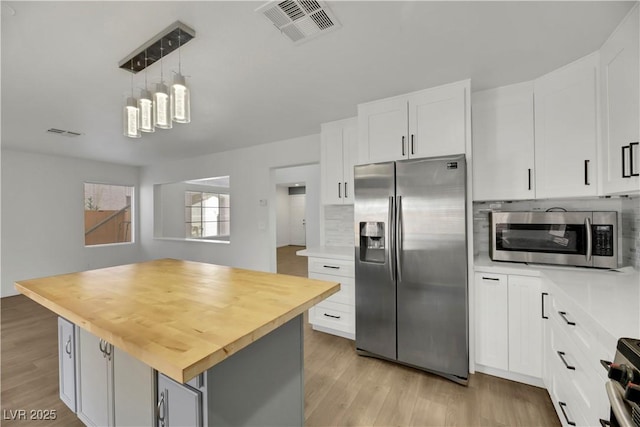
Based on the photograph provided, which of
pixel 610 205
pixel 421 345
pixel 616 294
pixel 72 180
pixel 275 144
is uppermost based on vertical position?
pixel 275 144

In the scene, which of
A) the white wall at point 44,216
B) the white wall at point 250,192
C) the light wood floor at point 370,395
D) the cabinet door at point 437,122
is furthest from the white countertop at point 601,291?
the white wall at point 44,216

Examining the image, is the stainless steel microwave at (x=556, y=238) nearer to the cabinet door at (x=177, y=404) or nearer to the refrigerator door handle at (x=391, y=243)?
the refrigerator door handle at (x=391, y=243)

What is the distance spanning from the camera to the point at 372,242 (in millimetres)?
2543

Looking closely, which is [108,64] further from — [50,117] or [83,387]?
[83,387]

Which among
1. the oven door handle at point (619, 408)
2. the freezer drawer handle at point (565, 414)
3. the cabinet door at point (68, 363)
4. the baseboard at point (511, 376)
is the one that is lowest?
the baseboard at point (511, 376)

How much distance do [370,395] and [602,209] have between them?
90.7 inches

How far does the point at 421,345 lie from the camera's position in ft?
7.31

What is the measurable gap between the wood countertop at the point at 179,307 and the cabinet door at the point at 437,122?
1.52m

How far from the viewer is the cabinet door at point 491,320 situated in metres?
2.11

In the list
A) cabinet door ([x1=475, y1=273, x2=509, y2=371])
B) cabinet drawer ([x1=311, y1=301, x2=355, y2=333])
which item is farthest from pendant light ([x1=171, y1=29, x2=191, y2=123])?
cabinet door ([x1=475, y1=273, x2=509, y2=371])

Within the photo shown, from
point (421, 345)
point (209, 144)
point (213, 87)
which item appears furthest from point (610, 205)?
point (209, 144)

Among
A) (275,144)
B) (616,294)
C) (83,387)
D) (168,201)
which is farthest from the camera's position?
(168,201)

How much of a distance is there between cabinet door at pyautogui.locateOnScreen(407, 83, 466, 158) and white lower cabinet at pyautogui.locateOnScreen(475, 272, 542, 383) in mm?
1093

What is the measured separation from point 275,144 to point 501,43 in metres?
3.08
